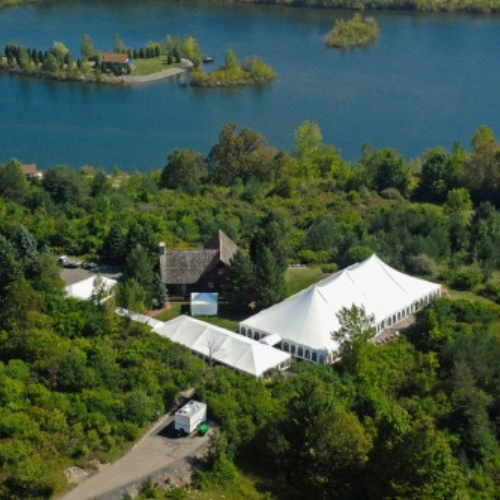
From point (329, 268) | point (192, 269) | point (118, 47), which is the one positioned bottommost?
point (118, 47)

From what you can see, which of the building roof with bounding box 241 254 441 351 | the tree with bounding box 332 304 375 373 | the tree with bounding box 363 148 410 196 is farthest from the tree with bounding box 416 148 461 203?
the tree with bounding box 332 304 375 373

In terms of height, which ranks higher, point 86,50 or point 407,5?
point 407,5

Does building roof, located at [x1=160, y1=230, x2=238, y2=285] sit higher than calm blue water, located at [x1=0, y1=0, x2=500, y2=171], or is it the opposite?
building roof, located at [x1=160, y1=230, x2=238, y2=285]

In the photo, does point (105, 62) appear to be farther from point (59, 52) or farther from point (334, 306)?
point (334, 306)

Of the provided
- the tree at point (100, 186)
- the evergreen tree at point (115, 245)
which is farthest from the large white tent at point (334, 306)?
the tree at point (100, 186)

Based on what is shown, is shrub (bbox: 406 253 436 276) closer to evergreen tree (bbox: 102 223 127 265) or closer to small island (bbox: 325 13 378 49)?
evergreen tree (bbox: 102 223 127 265)

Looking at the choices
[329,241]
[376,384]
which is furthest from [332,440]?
[329,241]

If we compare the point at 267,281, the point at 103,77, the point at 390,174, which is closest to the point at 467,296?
the point at 267,281
